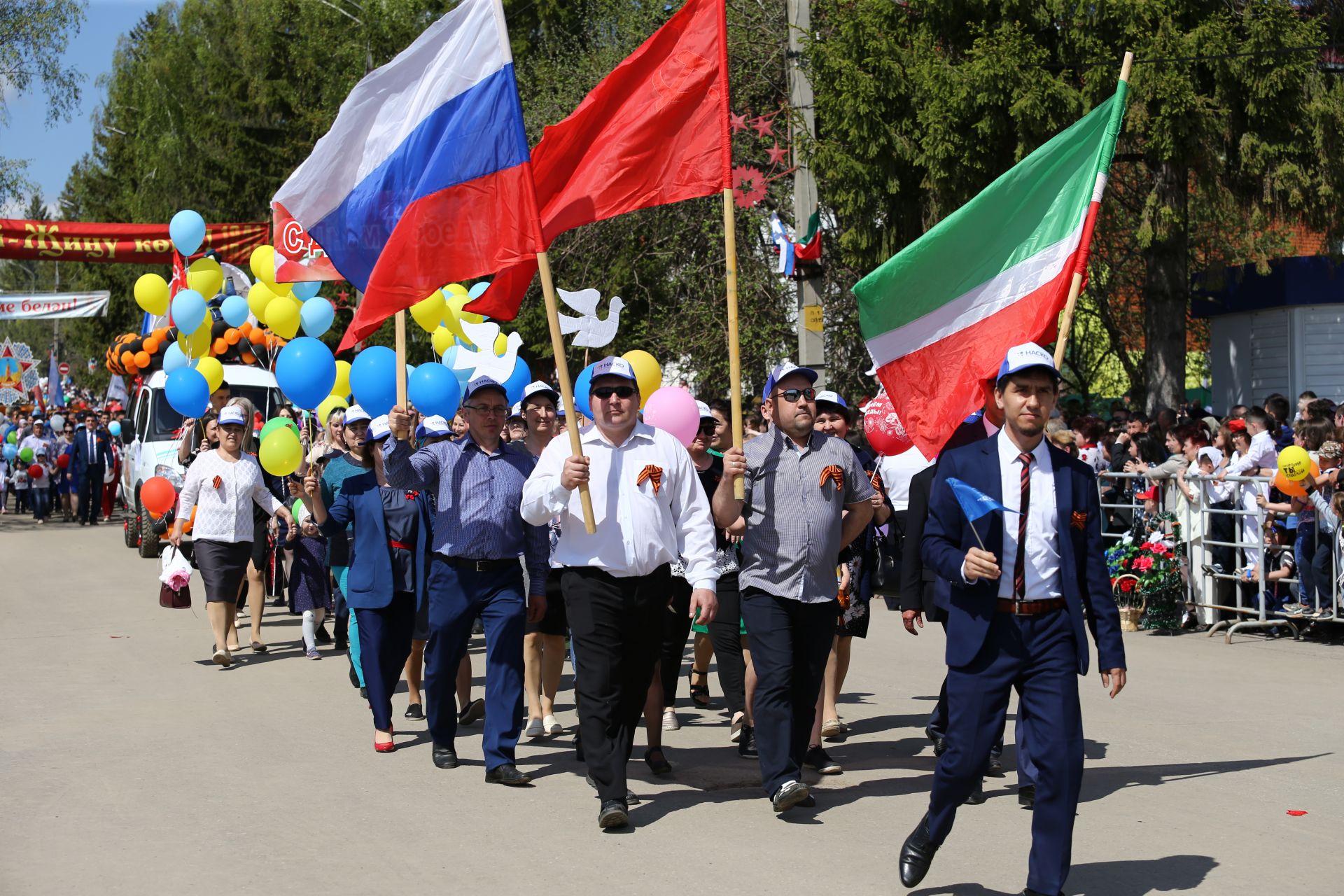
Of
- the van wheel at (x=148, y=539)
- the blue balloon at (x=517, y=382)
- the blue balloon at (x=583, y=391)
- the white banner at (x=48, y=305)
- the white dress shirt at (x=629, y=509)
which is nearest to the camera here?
the white dress shirt at (x=629, y=509)

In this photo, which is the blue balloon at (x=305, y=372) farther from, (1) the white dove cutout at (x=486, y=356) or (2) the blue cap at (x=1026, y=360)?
(2) the blue cap at (x=1026, y=360)

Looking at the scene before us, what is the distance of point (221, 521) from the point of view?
39.9 ft

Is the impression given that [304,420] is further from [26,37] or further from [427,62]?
[26,37]

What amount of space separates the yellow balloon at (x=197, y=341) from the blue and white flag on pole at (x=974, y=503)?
14.1 metres

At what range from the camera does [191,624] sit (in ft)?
48.5

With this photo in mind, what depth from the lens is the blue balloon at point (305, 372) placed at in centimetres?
1310

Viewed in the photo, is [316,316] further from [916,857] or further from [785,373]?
[916,857]

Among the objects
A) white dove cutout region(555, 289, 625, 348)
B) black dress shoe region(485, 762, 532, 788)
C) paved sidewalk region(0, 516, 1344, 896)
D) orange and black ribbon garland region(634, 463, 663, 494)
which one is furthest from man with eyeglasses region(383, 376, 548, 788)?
white dove cutout region(555, 289, 625, 348)

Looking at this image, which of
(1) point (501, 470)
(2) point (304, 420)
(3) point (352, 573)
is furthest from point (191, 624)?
(1) point (501, 470)

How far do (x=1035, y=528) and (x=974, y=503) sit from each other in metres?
0.29

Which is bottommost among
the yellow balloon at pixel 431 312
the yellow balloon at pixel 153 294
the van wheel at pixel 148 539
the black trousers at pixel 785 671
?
the black trousers at pixel 785 671

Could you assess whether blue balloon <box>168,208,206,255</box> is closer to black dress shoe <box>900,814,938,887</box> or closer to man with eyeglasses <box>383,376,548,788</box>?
man with eyeglasses <box>383,376,548,788</box>

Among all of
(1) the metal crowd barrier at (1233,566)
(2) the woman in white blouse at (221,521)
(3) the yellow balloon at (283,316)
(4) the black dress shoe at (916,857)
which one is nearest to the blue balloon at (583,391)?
(2) the woman in white blouse at (221,521)

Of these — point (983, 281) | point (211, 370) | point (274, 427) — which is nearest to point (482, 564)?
point (983, 281)
